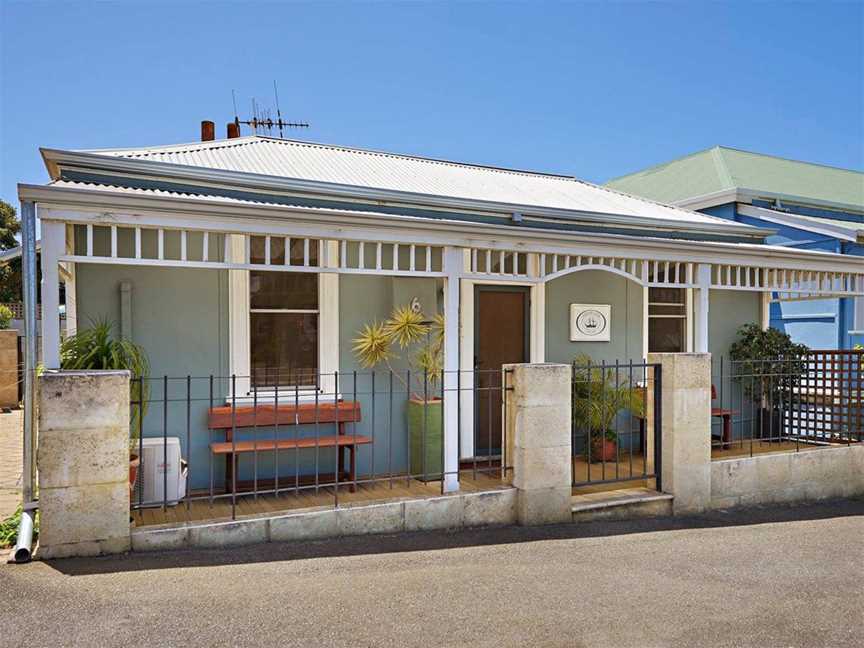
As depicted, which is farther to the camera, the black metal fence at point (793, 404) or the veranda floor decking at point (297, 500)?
the black metal fence at point (793, 404)

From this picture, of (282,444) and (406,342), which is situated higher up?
(406,342)

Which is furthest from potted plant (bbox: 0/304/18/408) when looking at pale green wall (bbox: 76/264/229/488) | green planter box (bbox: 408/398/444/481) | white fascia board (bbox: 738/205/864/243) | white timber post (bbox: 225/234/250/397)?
white fascia board (bbox: 738/205/864/243)

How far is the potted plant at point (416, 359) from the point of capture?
6.82 metres

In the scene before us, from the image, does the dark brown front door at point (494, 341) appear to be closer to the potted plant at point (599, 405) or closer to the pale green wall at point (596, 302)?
the pale green wall at point (596, 302)

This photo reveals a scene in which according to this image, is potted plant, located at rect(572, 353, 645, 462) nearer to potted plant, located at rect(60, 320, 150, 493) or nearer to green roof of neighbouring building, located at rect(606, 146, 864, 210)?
potted plant, located at rect(60, 320, 150, 493)

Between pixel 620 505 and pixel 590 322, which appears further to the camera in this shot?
pixel 590 322

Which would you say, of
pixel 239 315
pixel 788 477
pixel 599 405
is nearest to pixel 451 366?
pixel 239 315

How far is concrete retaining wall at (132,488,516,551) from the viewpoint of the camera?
4.67 meters

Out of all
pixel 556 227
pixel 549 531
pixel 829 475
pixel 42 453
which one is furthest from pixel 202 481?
pixel 829 475

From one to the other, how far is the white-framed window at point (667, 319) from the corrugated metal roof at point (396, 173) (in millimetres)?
1119

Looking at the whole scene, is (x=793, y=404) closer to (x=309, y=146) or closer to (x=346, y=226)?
(x=346, y=226)

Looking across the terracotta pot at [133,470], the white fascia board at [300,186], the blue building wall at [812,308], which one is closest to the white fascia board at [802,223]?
the blue building wall at [812,308]

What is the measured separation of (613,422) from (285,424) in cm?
427

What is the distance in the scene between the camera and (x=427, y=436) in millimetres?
6848
